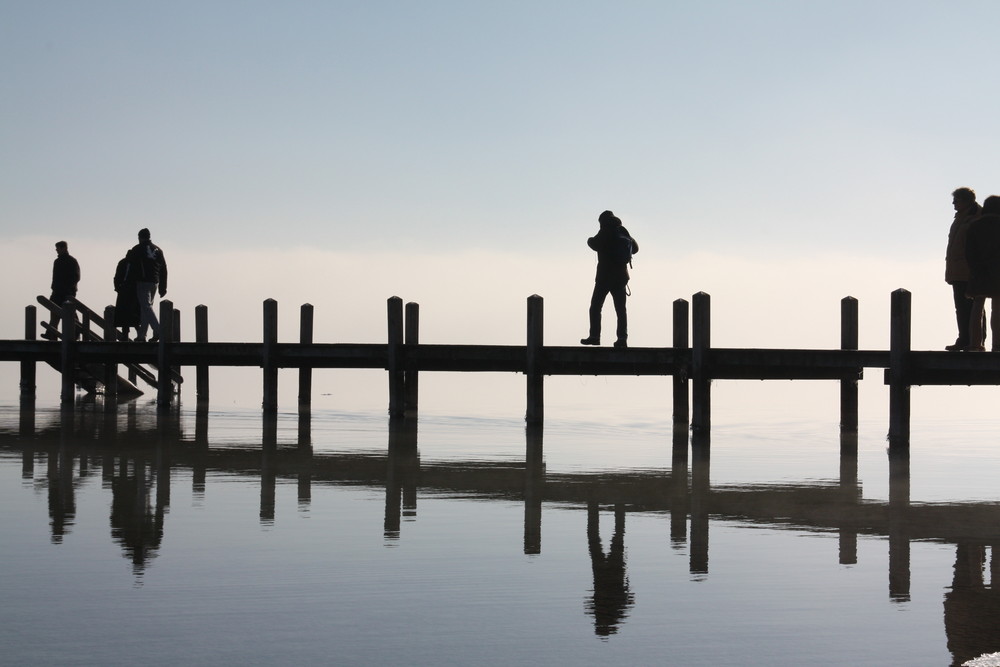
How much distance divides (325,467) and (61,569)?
6.11 metres

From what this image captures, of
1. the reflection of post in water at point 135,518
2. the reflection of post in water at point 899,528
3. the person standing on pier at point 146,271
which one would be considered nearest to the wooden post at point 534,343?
the reflection of post in water at point 899,528

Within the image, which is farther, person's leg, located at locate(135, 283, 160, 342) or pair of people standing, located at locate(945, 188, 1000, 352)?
person's leg, located at locate(135, 283, 160, 342)

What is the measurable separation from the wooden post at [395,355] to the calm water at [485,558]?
5472mm

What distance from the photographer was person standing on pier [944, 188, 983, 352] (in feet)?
49.5

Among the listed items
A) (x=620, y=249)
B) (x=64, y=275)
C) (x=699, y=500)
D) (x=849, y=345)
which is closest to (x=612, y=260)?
(x=620, y=249)

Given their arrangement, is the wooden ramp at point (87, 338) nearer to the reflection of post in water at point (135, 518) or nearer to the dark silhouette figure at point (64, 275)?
the dark silhouette figure at point (64, 275)

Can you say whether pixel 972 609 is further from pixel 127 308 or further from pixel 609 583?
pixel 127 308

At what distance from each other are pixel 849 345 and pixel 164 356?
1198 cm

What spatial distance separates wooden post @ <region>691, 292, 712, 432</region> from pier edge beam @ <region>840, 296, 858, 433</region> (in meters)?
2.77

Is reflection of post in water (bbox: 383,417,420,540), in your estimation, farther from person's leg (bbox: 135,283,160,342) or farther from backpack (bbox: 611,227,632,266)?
person's leg (bbox: 135,283,160,342)

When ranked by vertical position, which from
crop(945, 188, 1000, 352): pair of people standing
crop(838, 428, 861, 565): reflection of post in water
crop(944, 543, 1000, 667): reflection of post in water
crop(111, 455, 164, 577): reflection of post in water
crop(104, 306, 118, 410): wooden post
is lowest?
crop(944, 543, 1000, 667): reflection of post in water

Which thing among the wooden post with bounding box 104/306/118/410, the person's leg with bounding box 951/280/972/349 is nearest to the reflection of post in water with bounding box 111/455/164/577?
the person's leg with bounding box 951/280/972/349

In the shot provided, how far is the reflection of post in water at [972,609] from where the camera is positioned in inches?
213

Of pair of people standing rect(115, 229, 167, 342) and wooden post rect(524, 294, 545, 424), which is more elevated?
pair of people standing rect(115, 229, 167, 342)
